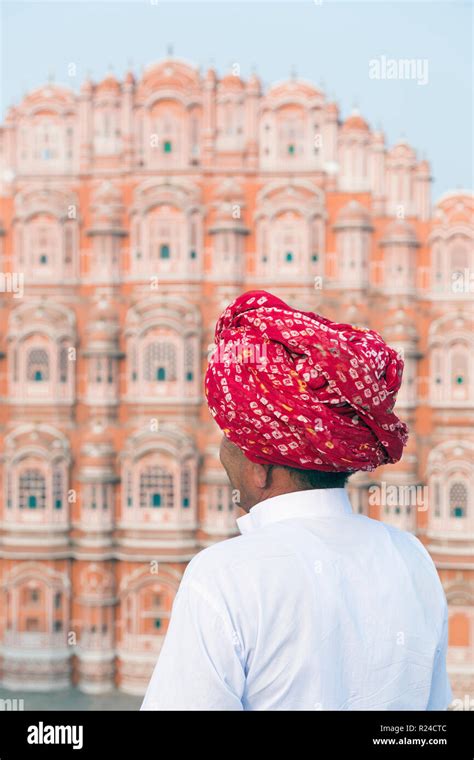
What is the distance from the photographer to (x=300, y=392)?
619 mm

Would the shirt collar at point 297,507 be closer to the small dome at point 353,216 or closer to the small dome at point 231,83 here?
the small dome at point 353,216

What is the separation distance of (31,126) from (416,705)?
464 cm

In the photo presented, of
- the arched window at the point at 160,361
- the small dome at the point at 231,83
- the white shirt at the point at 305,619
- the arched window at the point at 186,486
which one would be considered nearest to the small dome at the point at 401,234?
the small dome at the point at 231,83

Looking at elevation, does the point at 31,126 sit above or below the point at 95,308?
above

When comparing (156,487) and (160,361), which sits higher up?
(160,361)

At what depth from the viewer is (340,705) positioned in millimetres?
609

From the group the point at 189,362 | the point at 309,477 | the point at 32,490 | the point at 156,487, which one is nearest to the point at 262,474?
the point at 309,477

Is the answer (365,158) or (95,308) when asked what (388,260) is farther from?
(95,308)

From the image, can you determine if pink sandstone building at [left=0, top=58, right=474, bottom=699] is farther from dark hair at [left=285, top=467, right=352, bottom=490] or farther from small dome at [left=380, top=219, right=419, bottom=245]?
dark hair at [left=285, top=467, right=352, bottom=490]

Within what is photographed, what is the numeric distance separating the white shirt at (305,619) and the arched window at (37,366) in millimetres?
4328

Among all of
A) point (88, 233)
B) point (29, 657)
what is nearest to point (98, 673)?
point (29, 657)

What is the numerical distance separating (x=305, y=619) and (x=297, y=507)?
0.25 feet

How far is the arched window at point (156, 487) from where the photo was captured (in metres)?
4.83

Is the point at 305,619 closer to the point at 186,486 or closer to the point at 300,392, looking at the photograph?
the point at 300,392
